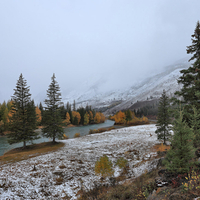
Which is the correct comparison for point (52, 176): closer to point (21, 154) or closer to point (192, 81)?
point (21, 154)

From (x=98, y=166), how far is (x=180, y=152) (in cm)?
737

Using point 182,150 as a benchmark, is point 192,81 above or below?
above

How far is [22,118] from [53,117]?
5.51m

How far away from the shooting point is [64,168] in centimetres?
1356

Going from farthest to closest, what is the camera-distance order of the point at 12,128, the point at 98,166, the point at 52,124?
1. the point at 52,124
2. the point at 12,128
3. the point at 98,166

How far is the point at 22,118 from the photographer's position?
21.8 metres

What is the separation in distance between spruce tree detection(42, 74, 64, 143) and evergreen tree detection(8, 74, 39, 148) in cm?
246

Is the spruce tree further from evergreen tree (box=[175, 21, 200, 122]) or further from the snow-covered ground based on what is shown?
evergreen tree (box=[175, 21, 200, 122])

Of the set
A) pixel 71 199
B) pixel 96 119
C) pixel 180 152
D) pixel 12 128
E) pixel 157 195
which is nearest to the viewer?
pixel 157 195

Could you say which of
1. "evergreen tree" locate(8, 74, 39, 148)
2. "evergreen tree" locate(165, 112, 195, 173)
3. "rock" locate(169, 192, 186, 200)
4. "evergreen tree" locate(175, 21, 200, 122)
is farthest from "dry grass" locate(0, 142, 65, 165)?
"evergreen tree" locate(175, 21, 200, 122)

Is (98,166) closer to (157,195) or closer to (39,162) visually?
(157,195)

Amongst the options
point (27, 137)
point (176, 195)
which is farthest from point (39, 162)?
point (176, 195)

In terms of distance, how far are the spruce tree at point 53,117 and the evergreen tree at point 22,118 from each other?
8.06ft

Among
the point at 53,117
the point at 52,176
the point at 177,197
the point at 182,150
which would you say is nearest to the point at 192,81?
the point at 182,150
